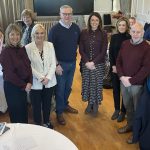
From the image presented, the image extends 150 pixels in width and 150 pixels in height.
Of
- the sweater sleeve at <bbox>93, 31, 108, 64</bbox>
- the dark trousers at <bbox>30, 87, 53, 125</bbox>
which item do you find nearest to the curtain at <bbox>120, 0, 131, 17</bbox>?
the sweater sleeve at <bbox>93, 31, 108, 64</bbox>

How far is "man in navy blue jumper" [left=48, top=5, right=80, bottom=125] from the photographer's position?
10.1 feet

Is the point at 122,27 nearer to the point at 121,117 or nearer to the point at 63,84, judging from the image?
the point at 63,84

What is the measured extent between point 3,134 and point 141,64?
1.54m

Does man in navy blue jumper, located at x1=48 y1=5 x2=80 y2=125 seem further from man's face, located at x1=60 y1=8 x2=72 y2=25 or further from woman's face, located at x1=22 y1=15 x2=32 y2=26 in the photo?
woman's face, located at x1=22 y1=15 x2=32 y2=26

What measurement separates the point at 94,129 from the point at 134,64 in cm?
102

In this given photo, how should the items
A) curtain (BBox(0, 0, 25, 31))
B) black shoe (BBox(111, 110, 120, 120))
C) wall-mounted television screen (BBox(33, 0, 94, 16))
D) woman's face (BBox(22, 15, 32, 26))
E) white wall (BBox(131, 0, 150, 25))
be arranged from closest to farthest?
black shoe (BBox(111, 110, 120, 120)) → woman's face (BBox(22, 15, 32, 26)) → white wall (BBox(131, 0, 150, 25)) → curtain (BBox(0, 0, 25, 31)) → wall-mounted television screen (BBox(33, 0, 94, 16))

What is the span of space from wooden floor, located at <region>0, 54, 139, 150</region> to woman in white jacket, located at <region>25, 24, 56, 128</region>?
0.52 m

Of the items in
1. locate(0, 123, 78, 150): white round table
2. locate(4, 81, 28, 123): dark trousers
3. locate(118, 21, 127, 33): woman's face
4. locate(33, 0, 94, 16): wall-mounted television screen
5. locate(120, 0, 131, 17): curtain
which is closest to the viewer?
locate(0, 123, 78, 150): white round table

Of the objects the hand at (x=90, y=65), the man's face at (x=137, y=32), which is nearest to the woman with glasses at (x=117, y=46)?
the hand at (x=90, y=65)

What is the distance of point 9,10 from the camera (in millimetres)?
6492

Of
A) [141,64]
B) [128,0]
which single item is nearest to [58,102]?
[141,64]

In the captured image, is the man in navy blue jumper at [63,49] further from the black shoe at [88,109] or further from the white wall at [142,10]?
the white wall at [142,10]

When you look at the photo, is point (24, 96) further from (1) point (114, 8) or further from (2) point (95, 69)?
(1) point (114, 8)

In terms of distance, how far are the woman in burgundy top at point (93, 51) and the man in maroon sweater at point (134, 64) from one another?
1.22 ft
